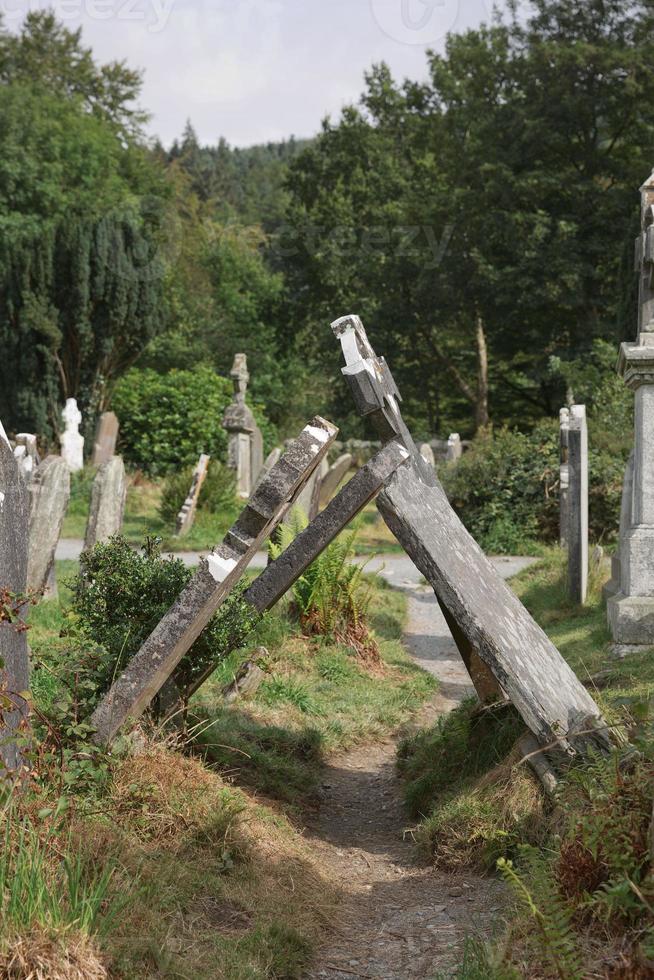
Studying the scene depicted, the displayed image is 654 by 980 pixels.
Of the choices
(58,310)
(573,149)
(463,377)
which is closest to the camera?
(58,310)

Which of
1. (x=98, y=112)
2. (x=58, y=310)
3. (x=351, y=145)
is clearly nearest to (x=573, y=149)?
(x=351, y=145)

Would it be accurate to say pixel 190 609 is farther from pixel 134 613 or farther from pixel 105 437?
pixel 105 437

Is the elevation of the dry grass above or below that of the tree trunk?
below

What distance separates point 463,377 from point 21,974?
35.6m

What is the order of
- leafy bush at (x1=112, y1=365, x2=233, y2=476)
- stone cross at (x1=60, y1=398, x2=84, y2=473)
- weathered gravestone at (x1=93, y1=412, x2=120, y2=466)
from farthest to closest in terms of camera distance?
leafy bush at (x1=112, y1=365, x2=233, y2=476) → stone cross at (x1=60, y1=398, x2=84, y2=473) → weathered gravestone at (x1=93, y1=412, x2=120, y2=466)

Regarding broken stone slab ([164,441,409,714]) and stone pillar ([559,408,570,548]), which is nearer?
broken stone slab ([164,441,409,714])

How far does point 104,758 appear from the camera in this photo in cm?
448

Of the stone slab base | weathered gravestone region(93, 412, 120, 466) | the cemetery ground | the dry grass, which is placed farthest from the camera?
weathered gravestone region(93, 412, 120, 466)

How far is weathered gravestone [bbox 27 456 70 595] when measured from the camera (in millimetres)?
9555

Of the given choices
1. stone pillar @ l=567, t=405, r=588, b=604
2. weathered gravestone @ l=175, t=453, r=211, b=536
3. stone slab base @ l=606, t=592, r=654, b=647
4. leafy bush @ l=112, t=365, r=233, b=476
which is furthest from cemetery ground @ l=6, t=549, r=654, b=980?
leafy bush @ l=112, t=365, r=233, b=476

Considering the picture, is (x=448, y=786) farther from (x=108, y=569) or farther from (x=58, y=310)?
(x=58, y=310)

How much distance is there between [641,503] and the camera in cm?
794

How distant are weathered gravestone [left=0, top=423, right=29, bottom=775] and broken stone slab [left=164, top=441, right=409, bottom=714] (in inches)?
36.3

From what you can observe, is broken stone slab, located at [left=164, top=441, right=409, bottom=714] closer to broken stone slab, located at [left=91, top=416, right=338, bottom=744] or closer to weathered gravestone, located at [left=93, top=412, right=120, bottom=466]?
broken stone slab, located at [left=91, top=416, right=338, bottom=744]
